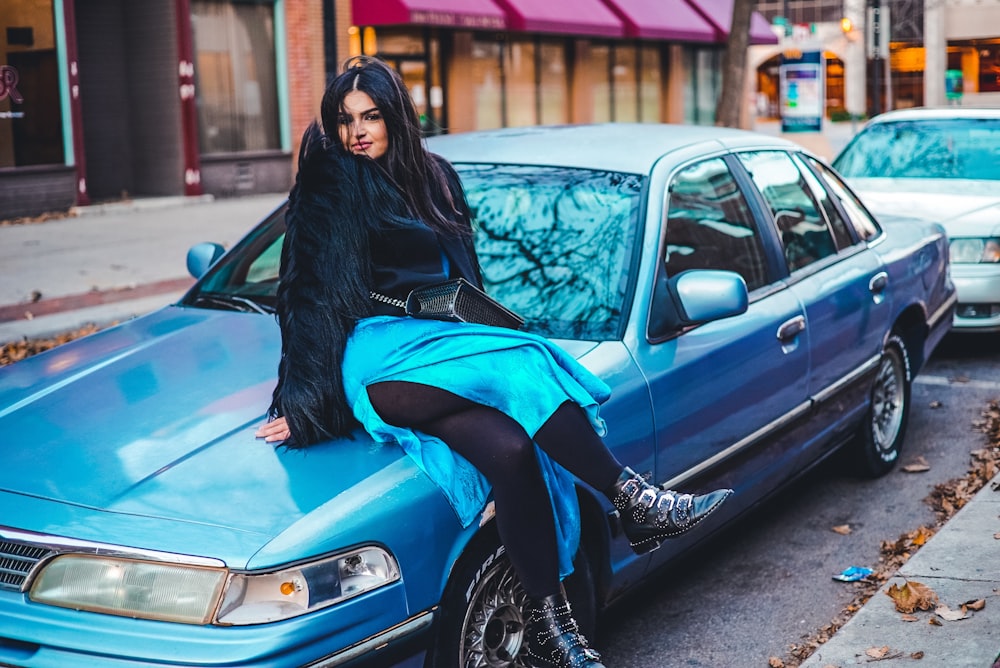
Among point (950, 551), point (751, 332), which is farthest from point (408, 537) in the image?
point (950, 551)

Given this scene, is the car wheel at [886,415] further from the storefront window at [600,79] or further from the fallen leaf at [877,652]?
the storefront window at [600,79]

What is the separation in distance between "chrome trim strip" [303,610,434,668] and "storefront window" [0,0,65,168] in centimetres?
1430

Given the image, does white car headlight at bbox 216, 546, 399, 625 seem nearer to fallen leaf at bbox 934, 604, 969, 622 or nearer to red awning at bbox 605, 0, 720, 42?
fallen leaf at bbox 934, 604, 969, 622

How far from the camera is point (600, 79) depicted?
26859mm

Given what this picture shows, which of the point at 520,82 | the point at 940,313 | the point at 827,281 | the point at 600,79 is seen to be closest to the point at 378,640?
the point at 827,281

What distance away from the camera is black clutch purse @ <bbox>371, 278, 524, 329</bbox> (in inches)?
133

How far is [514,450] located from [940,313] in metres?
3.87

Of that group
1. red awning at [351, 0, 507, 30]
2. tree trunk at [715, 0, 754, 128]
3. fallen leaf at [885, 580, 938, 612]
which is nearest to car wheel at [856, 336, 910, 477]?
fallen leaf at [885, 580, 938, 612]

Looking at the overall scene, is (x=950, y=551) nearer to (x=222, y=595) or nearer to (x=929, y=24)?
(x=222, y=595)

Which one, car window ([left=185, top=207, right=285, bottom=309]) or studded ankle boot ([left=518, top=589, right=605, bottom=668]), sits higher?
car window ([left=185, top=207, right=285, bottom=309])

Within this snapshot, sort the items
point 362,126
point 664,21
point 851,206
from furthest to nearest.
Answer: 1. point 664,21
2. point 851,206
3. point 362,126

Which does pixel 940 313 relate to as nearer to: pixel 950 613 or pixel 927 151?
pixel 950 613

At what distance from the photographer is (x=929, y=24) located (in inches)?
2079

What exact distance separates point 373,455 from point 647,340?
113 cm
